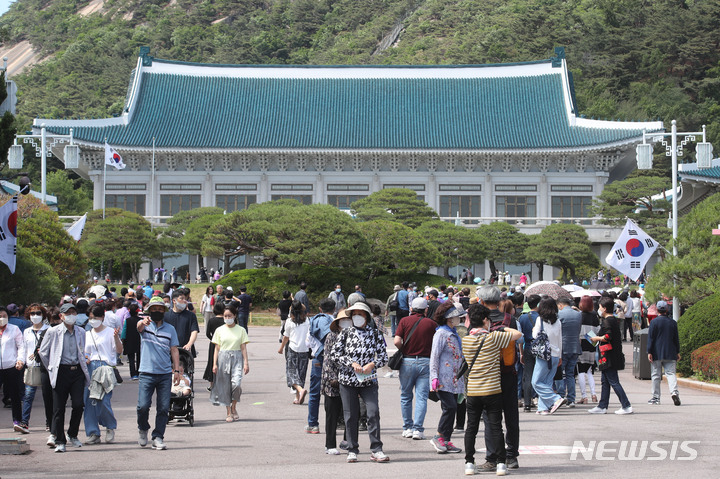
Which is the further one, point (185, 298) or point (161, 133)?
point (161, 133)

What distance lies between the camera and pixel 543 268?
156 ft

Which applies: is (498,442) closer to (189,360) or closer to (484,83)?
(189,360)

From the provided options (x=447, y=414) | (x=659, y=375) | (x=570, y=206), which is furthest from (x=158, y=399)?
(x=570, y=206)

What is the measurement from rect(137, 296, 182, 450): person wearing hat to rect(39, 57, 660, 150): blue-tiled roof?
39011 millimetres

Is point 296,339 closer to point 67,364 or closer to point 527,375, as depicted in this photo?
point 527,375

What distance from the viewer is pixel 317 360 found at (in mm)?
12008

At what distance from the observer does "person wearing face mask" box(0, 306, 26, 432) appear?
38.9 feet

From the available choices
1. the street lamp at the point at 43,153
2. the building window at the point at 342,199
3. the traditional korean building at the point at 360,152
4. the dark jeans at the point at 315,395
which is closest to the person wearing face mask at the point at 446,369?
the dark jeans at the point at 315,395

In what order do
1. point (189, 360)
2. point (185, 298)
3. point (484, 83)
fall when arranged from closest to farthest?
1. point (189, 360)
2. point (185, 298)
3. point (484, 83)

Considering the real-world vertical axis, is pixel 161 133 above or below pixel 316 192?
above

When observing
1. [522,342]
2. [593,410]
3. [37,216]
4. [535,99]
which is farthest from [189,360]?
[535,99]

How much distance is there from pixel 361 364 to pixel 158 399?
232 cm

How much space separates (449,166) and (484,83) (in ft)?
22.5

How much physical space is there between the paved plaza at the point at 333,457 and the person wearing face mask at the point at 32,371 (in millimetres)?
221
